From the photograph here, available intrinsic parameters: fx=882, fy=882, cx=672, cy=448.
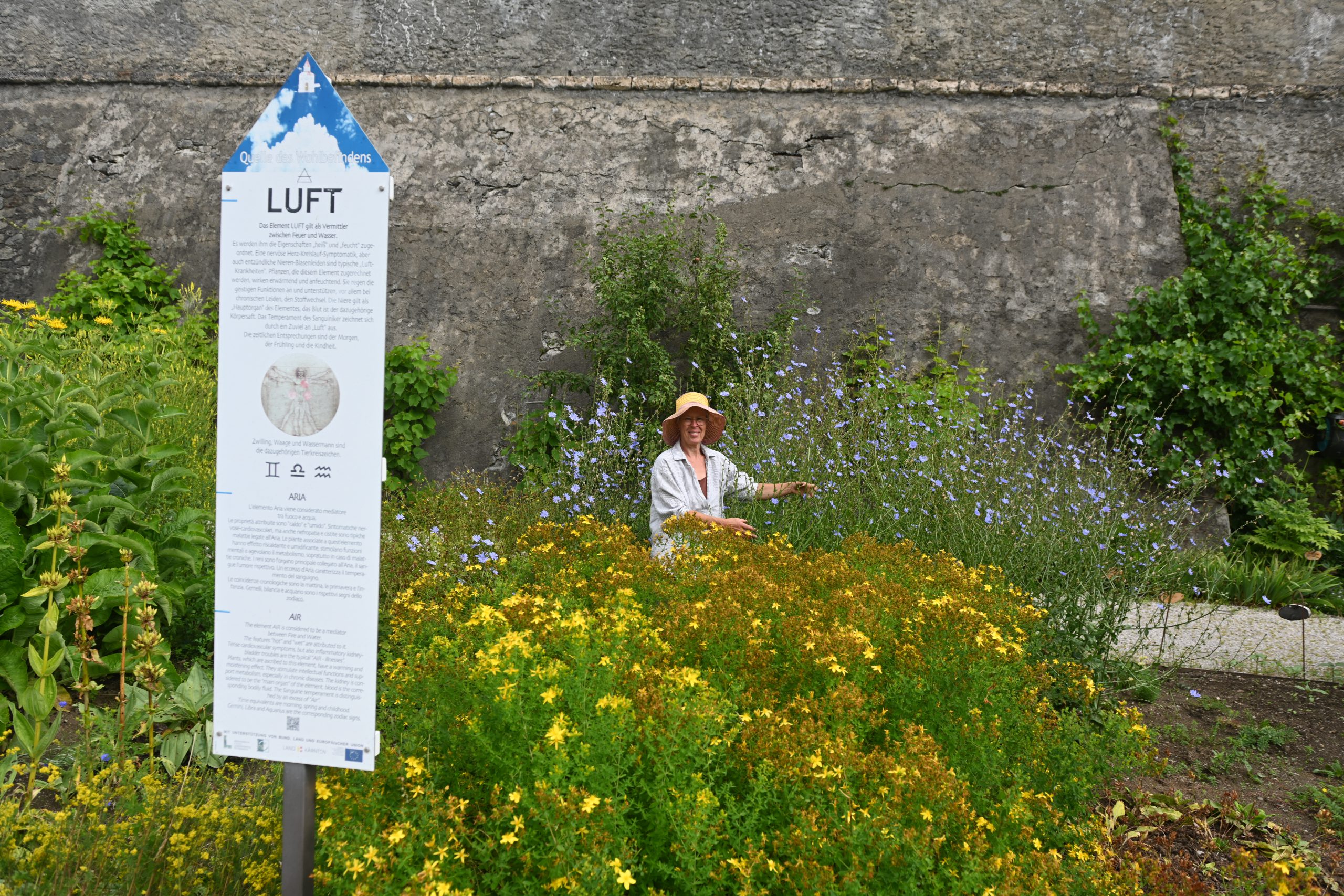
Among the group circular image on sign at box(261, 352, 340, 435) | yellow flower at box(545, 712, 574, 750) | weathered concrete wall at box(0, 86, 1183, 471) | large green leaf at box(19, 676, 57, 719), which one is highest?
weathered concrete wall at box(0, 86, 1183, 471)

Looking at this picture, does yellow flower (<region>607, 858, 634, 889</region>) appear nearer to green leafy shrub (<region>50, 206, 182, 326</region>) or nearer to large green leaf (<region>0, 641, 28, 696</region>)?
large green leaf (<region>0, 641, 28, 696</region>)

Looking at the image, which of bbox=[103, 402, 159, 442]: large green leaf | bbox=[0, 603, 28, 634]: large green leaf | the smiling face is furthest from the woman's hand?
bbox=[0, 603, 28, 634]: large green leaf

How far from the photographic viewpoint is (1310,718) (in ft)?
12.0

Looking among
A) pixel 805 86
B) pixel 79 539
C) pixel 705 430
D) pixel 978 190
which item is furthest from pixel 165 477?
pixel 978 190

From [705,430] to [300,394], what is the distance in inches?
105

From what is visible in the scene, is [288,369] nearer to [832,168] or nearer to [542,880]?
[542,880]

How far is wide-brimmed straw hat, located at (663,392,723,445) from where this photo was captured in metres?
4.13

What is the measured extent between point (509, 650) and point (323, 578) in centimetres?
47

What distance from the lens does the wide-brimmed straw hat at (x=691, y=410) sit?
4.13m

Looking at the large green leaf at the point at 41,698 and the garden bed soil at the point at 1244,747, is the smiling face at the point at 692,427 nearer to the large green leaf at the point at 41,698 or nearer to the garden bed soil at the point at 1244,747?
the garden bed soil at the point at 1244,747

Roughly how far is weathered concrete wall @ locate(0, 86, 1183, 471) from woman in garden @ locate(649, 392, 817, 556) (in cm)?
290

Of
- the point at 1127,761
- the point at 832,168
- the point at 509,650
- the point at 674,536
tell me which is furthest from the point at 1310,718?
the point at 832,168

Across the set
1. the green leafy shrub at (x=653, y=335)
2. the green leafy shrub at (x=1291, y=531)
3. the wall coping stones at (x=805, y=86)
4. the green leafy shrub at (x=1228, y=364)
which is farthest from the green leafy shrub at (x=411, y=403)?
the green leafy shrub at (x=1291, y=531)

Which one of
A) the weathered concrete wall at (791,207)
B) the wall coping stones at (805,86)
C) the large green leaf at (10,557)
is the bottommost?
the large green leaf at (10,557)
